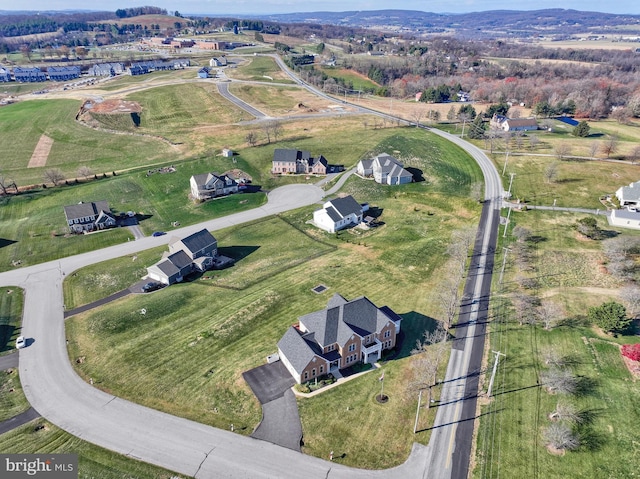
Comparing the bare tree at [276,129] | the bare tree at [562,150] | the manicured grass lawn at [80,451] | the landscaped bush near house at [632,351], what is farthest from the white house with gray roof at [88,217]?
the bare tree at [562,150]

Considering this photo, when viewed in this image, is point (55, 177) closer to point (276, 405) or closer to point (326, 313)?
point (326, 313)

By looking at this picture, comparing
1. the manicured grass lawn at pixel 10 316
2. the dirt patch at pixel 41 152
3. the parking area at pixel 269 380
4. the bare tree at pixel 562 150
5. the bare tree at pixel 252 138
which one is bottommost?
the manicured grass lawn at pixel 10 316

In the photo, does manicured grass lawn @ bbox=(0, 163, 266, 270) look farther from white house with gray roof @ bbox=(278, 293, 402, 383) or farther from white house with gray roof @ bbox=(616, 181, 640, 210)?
white house with gray roof @ bbox=(616, 181, 640, 210)

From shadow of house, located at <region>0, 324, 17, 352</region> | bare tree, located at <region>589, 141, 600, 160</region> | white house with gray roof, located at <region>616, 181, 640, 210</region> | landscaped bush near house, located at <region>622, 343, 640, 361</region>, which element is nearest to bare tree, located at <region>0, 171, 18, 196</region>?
shadow of house, located at <region>0, 324, 17, 352</region>

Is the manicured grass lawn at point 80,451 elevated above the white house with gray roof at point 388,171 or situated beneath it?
situated beneath

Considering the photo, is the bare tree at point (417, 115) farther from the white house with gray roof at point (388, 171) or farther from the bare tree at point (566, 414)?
the bare tree at point (566, 414)
